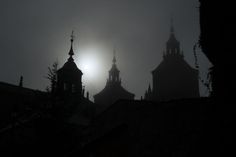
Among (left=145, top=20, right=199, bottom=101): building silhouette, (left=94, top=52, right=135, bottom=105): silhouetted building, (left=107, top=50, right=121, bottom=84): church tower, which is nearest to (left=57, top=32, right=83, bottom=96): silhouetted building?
(left=145, top=20, right=199, bottom=101): building silhouette

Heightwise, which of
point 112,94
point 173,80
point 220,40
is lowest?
point 220,40

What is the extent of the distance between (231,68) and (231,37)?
0.76 meters

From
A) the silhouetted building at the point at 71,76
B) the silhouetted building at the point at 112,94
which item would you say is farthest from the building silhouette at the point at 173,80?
the silhouetted building at the point at 71,76

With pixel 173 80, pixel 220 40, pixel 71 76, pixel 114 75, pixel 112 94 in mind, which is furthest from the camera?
pixel 114 75

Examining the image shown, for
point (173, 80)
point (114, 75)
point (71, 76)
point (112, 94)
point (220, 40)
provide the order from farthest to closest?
point (114, 75), point (112, 94), point (173, 80), point (71, 76), point (220, 40)

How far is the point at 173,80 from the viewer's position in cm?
6700

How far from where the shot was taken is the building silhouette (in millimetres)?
64562

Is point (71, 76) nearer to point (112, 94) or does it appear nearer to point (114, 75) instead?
point (112, 94)

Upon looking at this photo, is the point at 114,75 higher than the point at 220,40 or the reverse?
higher

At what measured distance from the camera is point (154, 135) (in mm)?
16328

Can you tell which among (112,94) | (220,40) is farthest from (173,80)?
(220,40)

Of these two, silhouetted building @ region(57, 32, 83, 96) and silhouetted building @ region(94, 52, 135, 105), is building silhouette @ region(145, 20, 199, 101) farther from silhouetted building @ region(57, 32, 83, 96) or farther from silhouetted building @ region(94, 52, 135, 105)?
silhouetted building @ region(57, 32, 83, 96)

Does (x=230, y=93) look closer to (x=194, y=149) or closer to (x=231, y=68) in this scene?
(x=231, y=68)

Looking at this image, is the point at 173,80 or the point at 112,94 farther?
the point at 112,94
